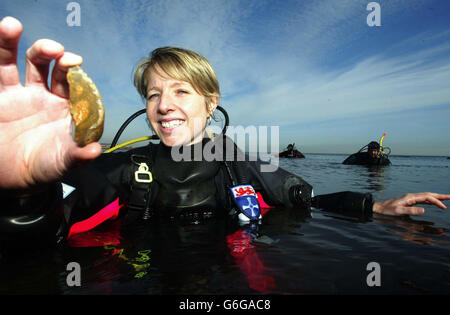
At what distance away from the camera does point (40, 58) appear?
1072 mm

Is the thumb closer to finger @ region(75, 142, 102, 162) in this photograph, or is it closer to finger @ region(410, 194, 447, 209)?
finger @ region(410, 194, 447, 209)

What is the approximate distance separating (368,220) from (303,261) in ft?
5.00

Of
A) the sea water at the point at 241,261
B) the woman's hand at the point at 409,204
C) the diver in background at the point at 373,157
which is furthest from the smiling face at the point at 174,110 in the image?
the diver in background at the point at 373,157

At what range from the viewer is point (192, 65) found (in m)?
2.64

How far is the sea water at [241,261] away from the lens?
1.25 meters

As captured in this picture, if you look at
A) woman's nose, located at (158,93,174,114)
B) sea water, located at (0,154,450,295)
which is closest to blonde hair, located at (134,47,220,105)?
woman's nose, located at (158,93,174,114)

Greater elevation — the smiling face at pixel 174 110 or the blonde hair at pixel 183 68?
the blonde hair at pixel 183 68

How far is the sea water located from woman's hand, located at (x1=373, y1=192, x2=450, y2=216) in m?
0.24

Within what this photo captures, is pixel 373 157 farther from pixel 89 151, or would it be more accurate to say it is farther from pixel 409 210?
pixel 89 151

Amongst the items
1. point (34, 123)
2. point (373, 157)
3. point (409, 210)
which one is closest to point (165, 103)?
point (34, 123)

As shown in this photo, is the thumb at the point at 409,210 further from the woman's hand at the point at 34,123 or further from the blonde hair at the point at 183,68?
the woman's hand at the point at 34,123

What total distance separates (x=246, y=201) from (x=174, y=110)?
45.9 inches
